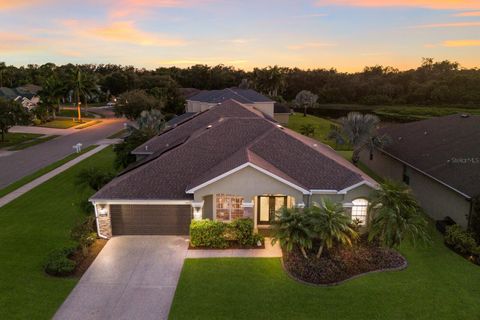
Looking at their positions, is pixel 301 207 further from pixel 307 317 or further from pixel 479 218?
pixel 479 218

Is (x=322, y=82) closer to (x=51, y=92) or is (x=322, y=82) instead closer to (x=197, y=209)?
(x=51, y=92)

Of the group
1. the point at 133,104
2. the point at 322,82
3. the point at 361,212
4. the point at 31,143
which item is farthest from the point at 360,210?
the point at 322,82

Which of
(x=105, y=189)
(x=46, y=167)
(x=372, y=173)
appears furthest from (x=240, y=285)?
(x=46, y=167)

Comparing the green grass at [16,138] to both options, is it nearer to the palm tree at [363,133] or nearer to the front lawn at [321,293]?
the palm tree at [363,133]


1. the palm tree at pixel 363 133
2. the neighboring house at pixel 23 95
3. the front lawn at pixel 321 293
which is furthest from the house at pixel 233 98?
the neighboring house at pixel 23 95

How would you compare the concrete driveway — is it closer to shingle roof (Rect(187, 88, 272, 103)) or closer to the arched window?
the arched window

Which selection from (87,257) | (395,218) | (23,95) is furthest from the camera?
(23,95)
